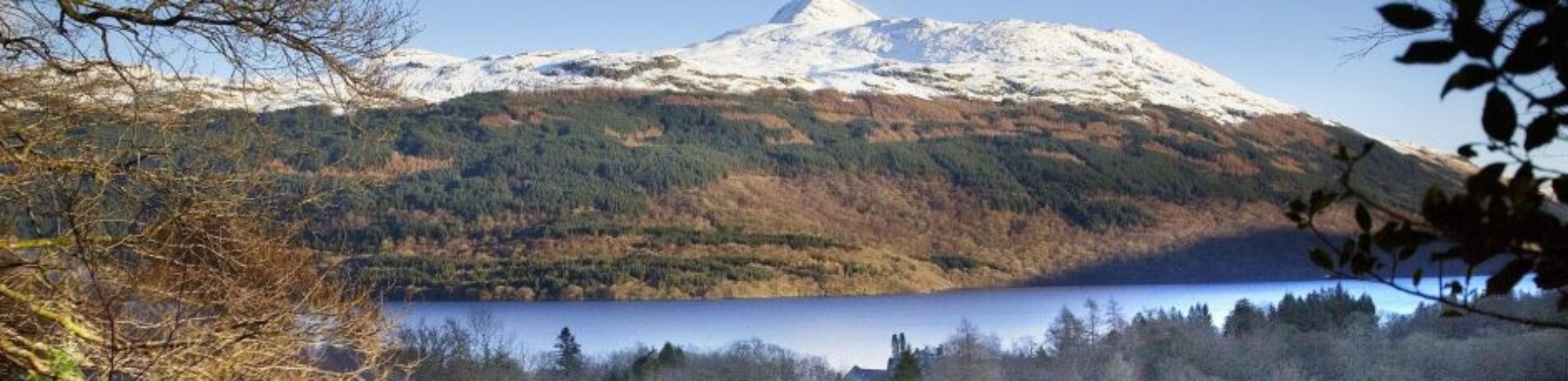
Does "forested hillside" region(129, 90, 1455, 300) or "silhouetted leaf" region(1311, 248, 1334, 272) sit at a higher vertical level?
"forested hillside" region(129, 90, 1455, 300)

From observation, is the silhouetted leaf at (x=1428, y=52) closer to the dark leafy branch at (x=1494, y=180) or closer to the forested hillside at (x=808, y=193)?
the dark leafy branch at (x=1494, y=180)

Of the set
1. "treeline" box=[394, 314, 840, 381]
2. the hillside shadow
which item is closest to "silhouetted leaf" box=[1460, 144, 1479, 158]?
"treeline" box=[394, 314, 840, 381]

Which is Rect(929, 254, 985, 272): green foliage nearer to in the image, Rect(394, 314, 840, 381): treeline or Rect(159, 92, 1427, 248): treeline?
Rect(159, 92, 1427, 248): treeline

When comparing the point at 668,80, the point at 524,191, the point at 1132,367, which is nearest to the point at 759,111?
the point at 668,80

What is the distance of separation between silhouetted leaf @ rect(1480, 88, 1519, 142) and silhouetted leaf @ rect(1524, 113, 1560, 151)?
64mm

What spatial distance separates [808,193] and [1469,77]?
10556 centimetres

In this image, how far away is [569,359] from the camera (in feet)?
127

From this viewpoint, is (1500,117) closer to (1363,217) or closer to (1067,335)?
(1363,217)

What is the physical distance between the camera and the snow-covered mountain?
469ft

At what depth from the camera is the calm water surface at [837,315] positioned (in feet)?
169

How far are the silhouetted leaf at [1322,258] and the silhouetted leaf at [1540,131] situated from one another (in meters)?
0.36

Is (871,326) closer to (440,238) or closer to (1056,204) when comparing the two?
(440,238)

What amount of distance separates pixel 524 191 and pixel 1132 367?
6955cm

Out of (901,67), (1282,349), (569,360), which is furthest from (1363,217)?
(901,67)
